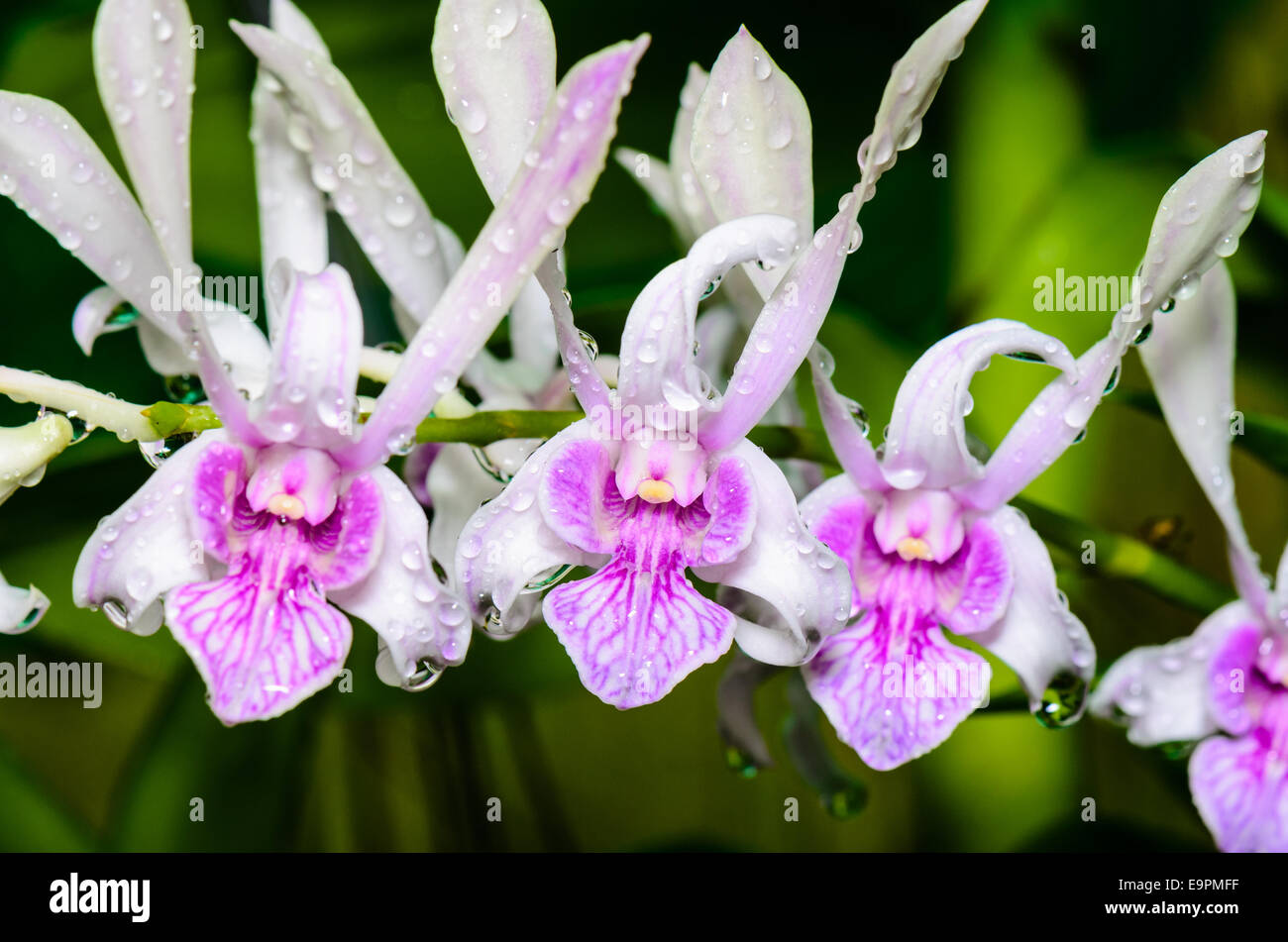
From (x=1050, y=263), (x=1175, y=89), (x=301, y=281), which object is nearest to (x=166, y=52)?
(x=301, y=281)

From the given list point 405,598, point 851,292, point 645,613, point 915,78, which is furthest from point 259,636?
point 851,292

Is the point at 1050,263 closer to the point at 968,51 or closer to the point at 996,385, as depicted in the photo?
the point at 996,385

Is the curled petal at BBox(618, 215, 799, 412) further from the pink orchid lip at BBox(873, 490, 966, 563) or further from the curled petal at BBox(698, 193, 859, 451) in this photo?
the pink orchid lip at BBox(873, 490, 966, 563)

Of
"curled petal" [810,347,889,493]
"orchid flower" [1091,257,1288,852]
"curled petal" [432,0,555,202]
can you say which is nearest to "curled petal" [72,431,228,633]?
"curled petal" [432,0,555,202]

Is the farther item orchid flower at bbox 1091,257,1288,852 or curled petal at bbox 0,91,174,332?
orchid flower at bbox 1091,257,1288,852

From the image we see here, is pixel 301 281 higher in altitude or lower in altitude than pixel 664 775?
higher

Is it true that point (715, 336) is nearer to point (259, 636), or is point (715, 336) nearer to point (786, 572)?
point (786, 572)

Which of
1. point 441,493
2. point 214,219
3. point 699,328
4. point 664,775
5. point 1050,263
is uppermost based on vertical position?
point 214,219
